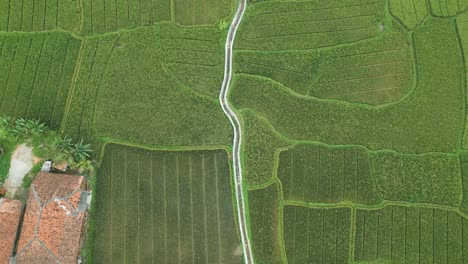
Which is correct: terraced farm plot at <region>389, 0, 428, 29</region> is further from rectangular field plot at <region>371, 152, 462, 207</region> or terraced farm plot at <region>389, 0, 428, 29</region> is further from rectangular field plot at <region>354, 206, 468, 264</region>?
rectangular field plot at <region>354, 206, 468, 264</region>

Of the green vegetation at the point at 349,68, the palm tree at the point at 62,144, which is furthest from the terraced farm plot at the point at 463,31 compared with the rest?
the palm tree at the point at 62,144

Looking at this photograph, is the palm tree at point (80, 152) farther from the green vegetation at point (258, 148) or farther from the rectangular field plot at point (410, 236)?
the rectangular field plot at point (410, 236)

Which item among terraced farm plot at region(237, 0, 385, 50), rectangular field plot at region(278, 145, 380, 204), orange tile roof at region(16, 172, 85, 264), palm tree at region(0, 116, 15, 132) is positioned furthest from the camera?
terraced farm plot at region(237, 0, 385, 50)

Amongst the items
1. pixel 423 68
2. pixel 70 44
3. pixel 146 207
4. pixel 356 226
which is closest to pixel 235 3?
pixel 70 44

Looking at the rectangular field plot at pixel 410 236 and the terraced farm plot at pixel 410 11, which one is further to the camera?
the terraced farm plot at pixel 410 11

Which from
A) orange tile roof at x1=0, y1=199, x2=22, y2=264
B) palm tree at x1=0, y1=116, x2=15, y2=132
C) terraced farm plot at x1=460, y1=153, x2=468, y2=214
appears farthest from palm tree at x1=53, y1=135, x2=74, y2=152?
terraced farm plot at x1=460, y1=153, x2=468, y2=214

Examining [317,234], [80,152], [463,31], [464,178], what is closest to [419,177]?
[464,178]

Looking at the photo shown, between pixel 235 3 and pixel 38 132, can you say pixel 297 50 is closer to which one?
pixel 235 3
